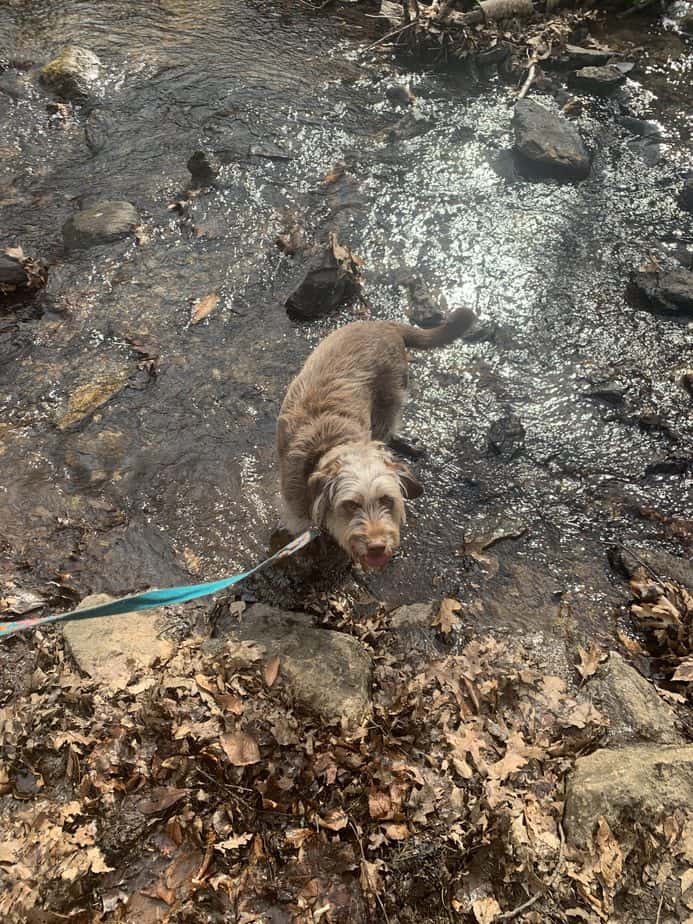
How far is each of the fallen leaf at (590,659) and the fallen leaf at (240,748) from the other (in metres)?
2.54

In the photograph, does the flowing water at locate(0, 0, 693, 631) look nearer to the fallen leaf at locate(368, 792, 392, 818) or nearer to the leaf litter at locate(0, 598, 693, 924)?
the leaf litter at locate(0, 598, 693, 924)

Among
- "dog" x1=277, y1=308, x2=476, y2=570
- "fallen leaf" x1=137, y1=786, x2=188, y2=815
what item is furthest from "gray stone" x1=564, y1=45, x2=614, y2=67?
"fallen leaf" x1=137, y1=786, x2=188, y2=815

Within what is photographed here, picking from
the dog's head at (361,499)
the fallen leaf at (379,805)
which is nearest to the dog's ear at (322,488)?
the dog's head at (361,499)

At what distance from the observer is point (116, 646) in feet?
14.1

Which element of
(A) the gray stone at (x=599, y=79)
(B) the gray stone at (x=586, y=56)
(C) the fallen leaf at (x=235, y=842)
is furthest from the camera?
(B) the gray stone at (x=586, y=56)

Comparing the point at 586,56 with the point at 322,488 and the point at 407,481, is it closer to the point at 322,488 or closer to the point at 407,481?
the point at 407,481

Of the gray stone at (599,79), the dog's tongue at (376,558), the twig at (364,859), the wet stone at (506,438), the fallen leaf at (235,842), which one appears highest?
the gray stone at (599,79)

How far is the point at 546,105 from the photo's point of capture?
9750mm

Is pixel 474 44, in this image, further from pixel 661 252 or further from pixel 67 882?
pixel 67 882

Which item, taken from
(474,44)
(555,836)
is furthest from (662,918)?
(474,44)

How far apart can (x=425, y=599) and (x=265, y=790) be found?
2.11 meters

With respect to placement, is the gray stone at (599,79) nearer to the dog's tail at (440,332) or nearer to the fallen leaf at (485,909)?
the dog's tail at (440,332)

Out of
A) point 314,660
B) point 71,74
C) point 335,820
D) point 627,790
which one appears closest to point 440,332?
point 314,660

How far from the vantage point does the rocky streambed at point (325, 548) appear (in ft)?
11.4
